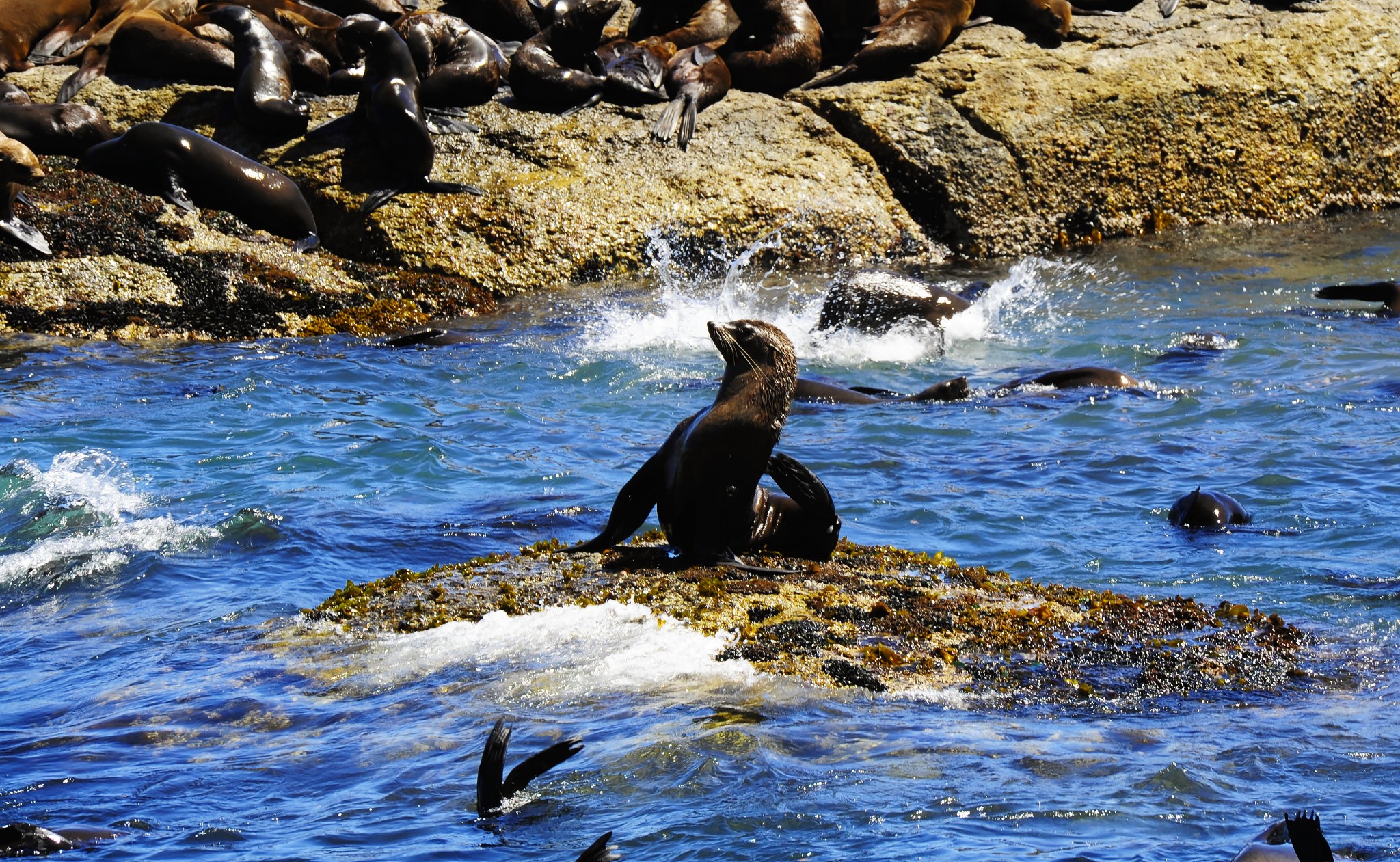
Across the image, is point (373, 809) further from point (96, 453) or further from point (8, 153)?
point (8, 153)

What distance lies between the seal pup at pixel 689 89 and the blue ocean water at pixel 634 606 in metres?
1.57

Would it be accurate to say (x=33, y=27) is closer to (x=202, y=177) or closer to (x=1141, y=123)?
(x=202, y=177)

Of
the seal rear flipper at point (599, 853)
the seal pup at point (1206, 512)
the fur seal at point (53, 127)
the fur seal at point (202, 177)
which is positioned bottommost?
the seal pup at point (1206, 512)

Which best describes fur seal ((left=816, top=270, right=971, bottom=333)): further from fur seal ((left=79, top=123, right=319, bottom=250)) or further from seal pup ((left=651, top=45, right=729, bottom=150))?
fur seal ((left=79, top=123, right=319, bottom=250))

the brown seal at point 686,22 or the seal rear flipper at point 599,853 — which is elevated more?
the brown seal at point 686,22

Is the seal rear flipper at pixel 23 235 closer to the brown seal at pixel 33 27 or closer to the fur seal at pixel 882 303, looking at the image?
the brown seal at pixel 33 27

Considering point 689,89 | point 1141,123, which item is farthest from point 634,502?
point 1141,123

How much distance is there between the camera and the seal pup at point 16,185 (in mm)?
10789

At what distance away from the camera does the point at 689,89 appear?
1430 cm

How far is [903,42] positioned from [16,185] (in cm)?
838

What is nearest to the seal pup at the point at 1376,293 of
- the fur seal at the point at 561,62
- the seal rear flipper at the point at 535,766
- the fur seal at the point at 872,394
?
the fur seal at the point at 872,394

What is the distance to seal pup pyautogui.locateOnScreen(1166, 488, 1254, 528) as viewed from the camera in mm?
6785

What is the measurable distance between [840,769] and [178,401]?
21.6ft

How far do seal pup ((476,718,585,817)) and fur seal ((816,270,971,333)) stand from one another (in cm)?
772
